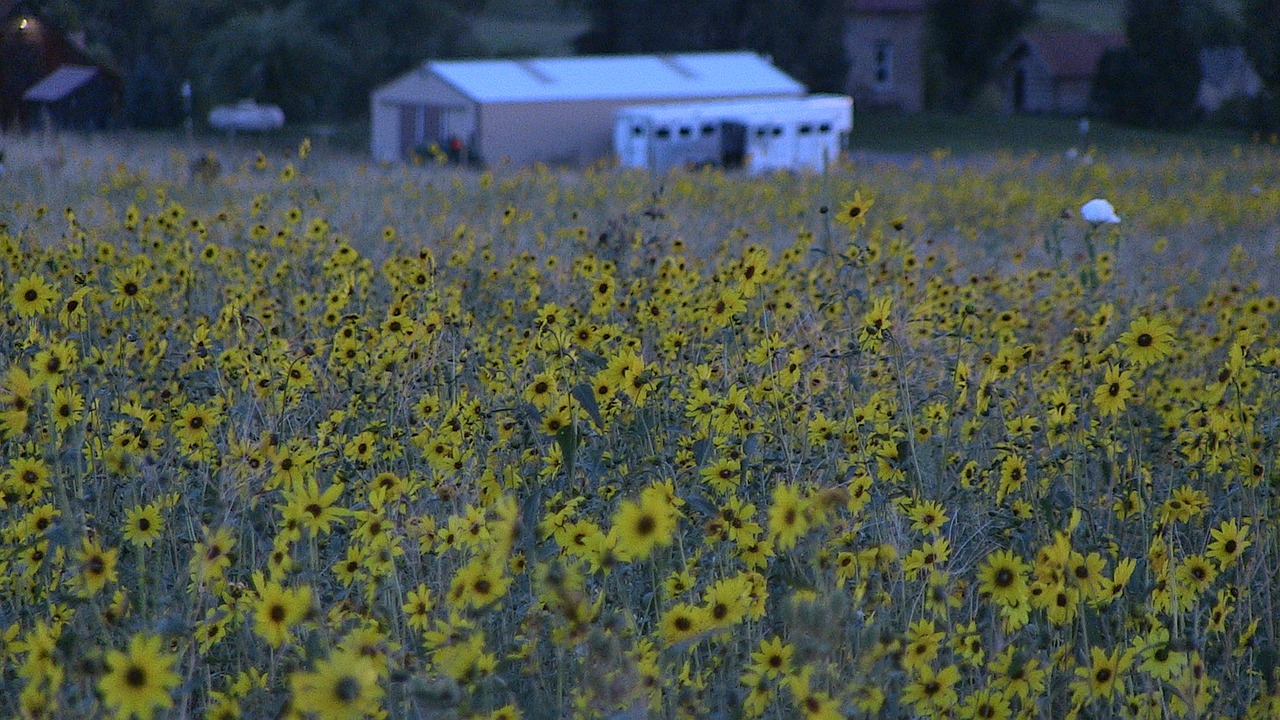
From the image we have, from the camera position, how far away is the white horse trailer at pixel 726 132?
2411 cm

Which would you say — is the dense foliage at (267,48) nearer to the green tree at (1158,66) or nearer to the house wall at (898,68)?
the house wall at (898,68)

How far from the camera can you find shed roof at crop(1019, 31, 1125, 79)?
147 ft

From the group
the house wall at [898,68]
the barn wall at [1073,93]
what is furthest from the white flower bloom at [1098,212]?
the barn wall at [1073,93]

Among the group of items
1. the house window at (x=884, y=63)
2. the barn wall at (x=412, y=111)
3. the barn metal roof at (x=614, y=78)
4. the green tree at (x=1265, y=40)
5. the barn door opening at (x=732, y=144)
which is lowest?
the barn door opening at (x=732, y=144)

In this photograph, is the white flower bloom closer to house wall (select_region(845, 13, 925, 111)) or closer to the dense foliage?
the dense foliage

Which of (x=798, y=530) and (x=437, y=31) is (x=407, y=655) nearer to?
(x=798, y=530)

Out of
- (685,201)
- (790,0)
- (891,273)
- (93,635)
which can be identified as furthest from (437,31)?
(93,635)

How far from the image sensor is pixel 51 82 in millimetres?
29656

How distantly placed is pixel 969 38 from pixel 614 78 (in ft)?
62.7

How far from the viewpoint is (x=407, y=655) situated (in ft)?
8.84

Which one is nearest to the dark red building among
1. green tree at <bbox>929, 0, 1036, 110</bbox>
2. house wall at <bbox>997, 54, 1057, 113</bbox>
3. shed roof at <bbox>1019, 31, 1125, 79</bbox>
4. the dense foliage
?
the dense foliage

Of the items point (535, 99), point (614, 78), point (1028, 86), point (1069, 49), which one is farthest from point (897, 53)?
point (535, 99)

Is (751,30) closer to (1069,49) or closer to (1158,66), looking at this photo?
(1158,66)

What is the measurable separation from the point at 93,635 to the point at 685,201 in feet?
27.5
